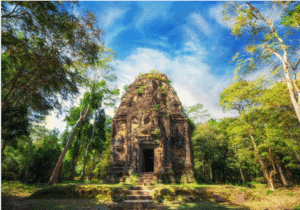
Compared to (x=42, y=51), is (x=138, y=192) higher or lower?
lower

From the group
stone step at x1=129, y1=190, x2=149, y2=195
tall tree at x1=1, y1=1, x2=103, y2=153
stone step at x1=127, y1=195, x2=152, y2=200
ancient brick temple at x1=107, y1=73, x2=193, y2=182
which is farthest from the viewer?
ancient brick temple at x1=107, y1=73, x2=193, y2=182

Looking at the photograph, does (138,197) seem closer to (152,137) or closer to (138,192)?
(138,192)

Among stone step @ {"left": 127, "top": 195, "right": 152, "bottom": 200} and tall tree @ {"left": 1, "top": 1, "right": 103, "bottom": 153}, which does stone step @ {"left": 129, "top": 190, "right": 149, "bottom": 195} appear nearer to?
stone step @ {"left": 127, "top": 195, "right": 152, "bottom": 200}

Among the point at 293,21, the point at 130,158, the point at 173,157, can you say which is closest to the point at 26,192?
the point at 130,158

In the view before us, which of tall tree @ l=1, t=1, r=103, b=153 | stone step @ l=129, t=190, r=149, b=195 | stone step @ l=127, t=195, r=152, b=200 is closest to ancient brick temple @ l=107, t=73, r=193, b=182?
stone step @ l=129, t=190, r=149, b=195

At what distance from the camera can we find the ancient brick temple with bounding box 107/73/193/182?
46.0ft

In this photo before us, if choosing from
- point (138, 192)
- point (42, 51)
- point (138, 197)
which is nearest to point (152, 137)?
point (138, 192)

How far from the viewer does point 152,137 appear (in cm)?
1467

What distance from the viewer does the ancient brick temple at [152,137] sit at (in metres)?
14.0

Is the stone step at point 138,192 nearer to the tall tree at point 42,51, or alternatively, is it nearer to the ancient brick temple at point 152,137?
the ancient brick temple at point 152,137

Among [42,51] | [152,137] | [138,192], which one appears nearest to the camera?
[42,51]

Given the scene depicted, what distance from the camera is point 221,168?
1002 inches

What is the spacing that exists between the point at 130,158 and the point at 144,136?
7.42 ft

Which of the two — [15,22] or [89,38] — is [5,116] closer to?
[15,22]
